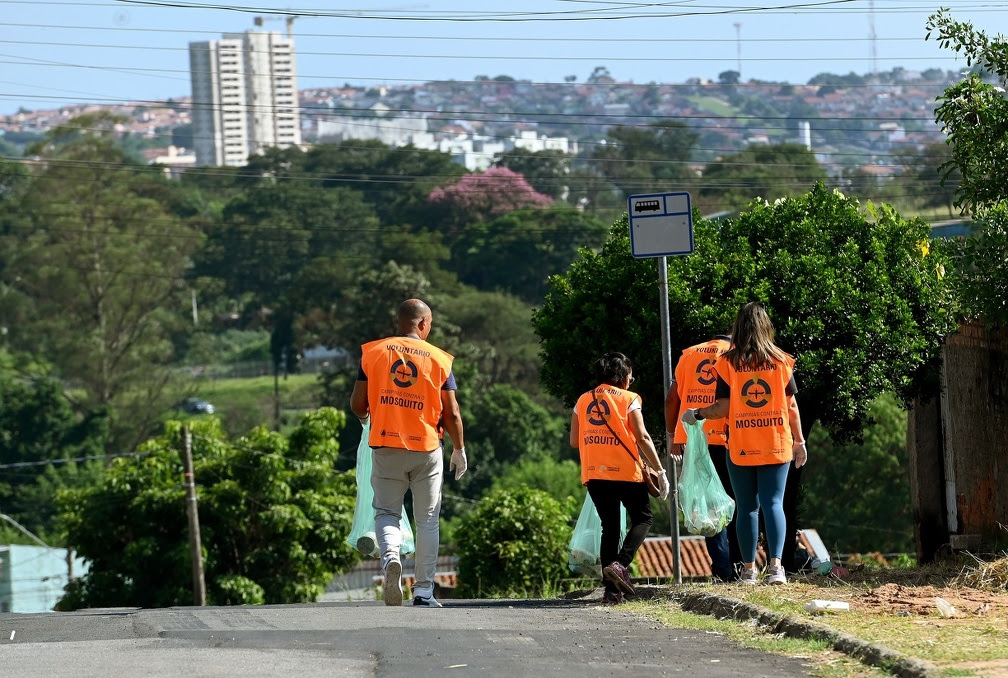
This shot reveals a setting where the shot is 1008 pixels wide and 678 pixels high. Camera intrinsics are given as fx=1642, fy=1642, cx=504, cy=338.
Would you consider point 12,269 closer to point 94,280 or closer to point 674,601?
point 94,280

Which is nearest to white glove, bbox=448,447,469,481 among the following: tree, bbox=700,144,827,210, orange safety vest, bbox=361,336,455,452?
orange safety vest, bbox=361,336,455,452

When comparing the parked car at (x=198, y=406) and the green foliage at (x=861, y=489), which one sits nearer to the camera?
the green foliage at (x=861, y=489)

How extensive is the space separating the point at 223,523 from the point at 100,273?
146 ft

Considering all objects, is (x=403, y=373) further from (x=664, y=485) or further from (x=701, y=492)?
(x=701, y=492)

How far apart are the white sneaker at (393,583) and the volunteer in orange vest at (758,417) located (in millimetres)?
1939

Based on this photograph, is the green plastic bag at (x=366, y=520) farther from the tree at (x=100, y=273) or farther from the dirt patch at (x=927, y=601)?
the tree at (x=100, y=273)

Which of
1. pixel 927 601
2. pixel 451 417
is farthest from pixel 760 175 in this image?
pixel 927 601

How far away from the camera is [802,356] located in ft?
39.4

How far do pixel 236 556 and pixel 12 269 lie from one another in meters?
50.4

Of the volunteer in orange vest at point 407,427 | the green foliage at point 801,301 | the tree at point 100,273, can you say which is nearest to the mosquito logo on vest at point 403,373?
the volunteer in orange vest at point 407,427

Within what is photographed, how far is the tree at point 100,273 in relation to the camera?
66.9m

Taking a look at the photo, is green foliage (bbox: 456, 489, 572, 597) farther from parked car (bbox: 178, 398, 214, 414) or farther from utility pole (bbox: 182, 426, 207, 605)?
parked car (bbox: 178, 398, 214, 414)

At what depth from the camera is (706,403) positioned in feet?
32.5

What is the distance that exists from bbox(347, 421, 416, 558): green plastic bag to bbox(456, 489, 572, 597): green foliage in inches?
358
